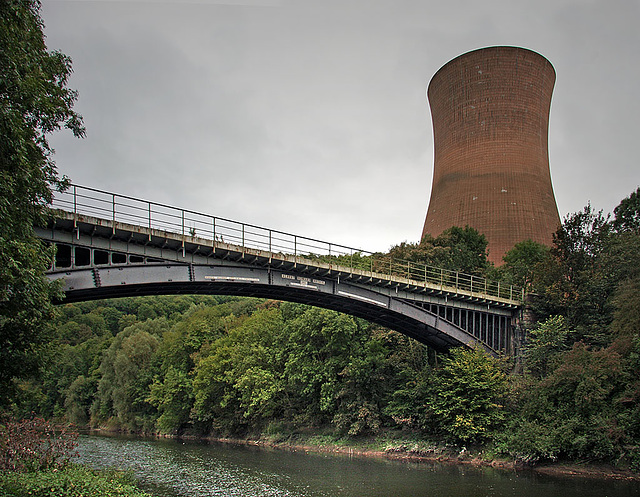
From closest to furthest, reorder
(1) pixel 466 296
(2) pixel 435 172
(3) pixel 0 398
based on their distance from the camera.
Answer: (3) pixel 0 398 → (1) pixel 466 296 → (2) pixel 435 172

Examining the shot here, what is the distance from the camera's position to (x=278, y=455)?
35.6 m

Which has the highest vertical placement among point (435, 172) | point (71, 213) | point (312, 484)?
point (435, 172)

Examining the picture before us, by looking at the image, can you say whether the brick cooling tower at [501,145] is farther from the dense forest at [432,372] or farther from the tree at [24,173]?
the tree at [24,173]

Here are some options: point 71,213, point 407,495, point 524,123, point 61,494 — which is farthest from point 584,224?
point 61,494

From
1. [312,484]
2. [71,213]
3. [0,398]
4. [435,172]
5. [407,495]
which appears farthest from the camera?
[435,172]

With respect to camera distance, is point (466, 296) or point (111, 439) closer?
point (466, 296)

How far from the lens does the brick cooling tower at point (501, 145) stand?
50188 mm

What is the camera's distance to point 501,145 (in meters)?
50.3

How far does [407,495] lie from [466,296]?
49.1 ft

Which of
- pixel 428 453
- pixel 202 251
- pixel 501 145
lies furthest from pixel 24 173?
pixel 501 145

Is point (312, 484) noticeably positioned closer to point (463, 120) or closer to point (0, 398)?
point (0, 398)

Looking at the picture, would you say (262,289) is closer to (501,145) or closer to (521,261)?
(521,261)

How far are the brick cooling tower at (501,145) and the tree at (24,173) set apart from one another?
140 ft

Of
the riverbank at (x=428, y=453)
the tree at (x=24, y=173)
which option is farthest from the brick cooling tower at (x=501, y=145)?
the tree at (x=24, y=173)
